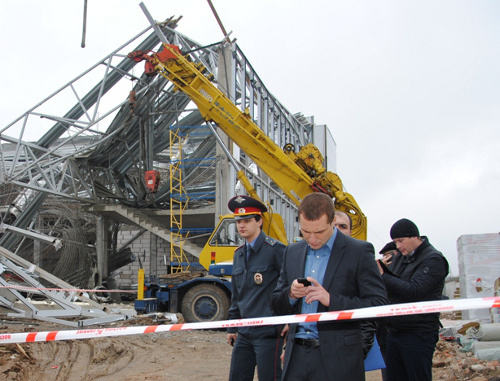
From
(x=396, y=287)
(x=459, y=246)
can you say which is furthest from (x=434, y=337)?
(x=459, y=246)

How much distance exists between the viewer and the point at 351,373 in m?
2.39

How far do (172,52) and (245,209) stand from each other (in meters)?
9.21

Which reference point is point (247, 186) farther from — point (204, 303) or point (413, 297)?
point (413, 297)

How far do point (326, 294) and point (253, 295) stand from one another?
1294 mm

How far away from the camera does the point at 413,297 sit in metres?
3.45

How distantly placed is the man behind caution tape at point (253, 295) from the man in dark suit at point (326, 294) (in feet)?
2.51

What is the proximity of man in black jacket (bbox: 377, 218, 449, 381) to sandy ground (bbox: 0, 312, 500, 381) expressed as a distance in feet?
6.68

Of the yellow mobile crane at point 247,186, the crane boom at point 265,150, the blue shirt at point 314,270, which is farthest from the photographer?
the crane boom at point 265,150

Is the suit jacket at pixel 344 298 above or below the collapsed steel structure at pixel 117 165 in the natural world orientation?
below

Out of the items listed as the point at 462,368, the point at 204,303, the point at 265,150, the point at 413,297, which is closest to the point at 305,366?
the point at 413,297

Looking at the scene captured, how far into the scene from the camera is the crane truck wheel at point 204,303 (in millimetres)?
9984

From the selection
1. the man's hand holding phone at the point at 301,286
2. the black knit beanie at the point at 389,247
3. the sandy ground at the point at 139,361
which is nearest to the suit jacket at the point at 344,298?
the man's hand holding phone at the point at 301,286

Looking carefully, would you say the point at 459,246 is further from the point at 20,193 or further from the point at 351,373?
the point at 20,193

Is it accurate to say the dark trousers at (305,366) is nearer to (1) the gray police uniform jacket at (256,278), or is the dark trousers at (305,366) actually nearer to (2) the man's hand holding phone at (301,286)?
(2) the man's hand holding phone at (301,286)
